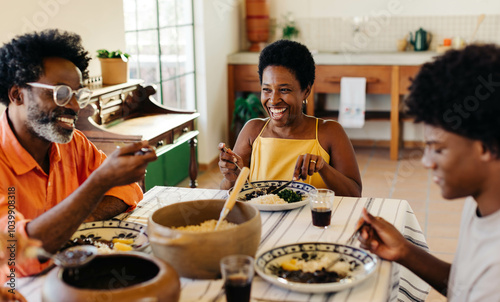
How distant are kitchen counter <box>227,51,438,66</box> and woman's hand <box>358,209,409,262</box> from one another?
4101mm

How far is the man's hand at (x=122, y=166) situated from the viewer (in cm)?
147

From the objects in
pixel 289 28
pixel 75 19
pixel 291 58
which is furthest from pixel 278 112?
pixel 289 28

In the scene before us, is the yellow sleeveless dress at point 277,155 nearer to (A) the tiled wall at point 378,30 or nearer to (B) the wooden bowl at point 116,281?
(B) the wooden bowl at point 116,281

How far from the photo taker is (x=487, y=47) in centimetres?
125

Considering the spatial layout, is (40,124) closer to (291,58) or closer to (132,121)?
(291,58)

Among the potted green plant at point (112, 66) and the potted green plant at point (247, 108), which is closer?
the potted green plant at point (112, 66)

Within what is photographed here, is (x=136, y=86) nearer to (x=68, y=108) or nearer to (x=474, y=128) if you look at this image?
(x=68, y=108)

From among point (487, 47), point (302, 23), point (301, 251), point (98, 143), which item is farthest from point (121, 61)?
point (302, 23)

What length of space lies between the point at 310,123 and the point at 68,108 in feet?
3.40

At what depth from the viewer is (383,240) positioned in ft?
5.02

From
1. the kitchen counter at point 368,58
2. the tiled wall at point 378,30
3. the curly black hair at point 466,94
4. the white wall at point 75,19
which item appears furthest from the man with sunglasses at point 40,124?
the tiled wall at point 378,30

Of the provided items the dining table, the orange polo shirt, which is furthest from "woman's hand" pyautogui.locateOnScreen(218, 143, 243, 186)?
the orange polo shirt

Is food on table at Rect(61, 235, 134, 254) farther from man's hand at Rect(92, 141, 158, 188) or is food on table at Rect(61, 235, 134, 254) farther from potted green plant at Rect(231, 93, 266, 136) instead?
potted green plant at Rect(231, 93, 266, 136)

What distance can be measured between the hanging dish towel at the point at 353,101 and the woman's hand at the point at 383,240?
4043 millimetres
